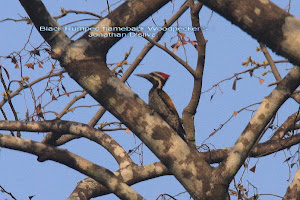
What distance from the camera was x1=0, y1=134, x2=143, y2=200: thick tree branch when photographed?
4.41m

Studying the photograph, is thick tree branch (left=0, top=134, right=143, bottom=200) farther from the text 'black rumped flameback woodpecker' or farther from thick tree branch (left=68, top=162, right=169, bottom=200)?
the text 'black rumped flameback woodpecker'

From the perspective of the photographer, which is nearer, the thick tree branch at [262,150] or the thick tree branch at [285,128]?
the thick tree branch at [262,150]

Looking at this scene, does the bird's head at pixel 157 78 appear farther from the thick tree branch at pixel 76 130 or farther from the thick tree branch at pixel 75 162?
the thick tree branch at pixel 75 162

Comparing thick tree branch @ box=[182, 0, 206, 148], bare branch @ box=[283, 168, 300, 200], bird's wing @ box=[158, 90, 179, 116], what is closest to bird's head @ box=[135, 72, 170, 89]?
bird's wing @ box=[158, 90, 179, 116]

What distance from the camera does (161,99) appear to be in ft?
21.9

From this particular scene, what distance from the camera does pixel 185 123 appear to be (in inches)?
185

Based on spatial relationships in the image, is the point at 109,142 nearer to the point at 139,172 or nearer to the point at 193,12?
the point at 139,172

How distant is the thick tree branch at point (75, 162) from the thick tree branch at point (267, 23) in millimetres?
2011

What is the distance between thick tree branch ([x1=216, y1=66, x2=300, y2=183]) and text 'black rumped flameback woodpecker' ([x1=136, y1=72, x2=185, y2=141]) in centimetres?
189

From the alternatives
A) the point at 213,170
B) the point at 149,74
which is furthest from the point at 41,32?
the point at 149,74

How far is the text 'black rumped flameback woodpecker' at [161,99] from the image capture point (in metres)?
6.36

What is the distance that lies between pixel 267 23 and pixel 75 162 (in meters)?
2.38

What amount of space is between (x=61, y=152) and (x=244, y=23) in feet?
8.04

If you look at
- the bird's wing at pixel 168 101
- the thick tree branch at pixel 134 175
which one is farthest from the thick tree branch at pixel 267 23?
the bird's wing at pixel 168 101
